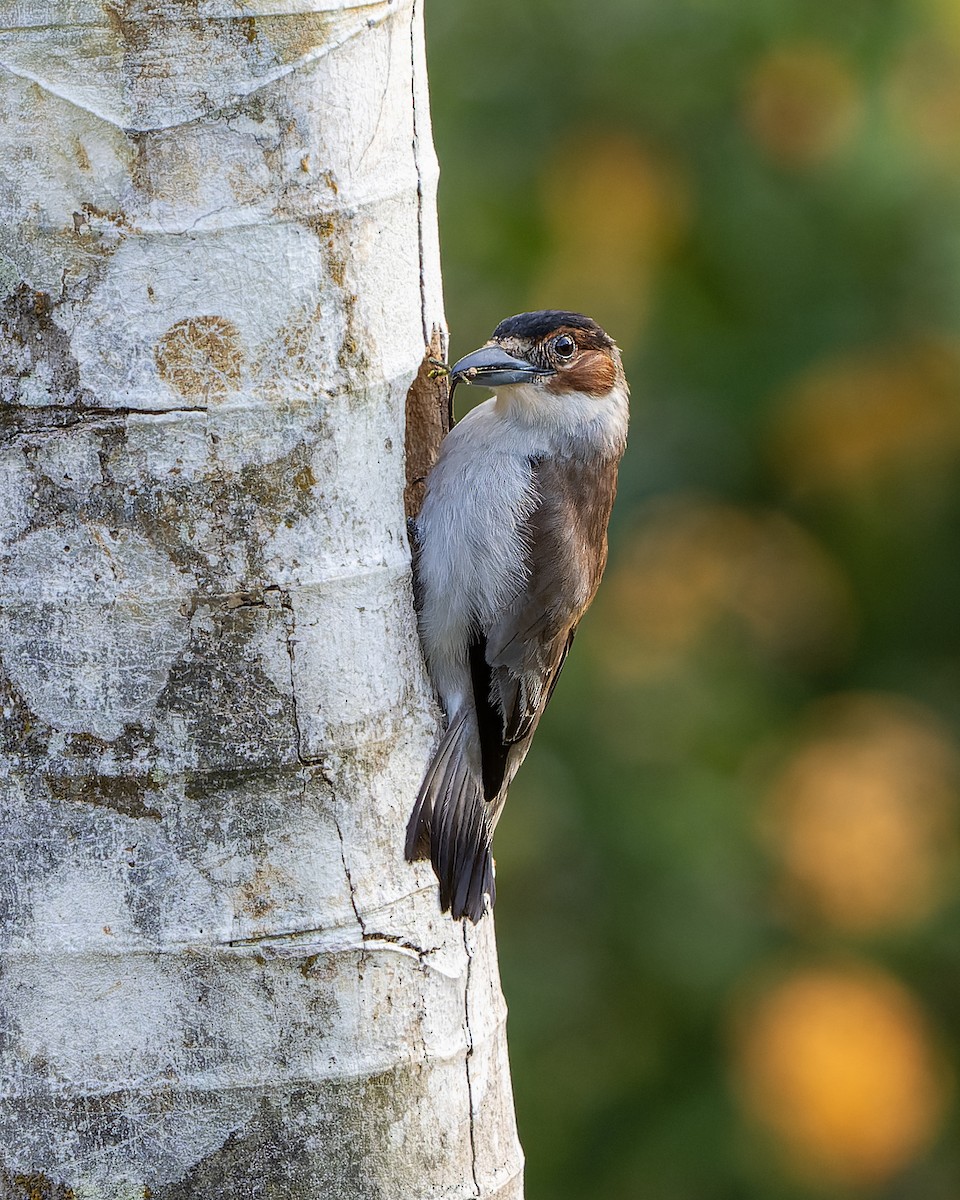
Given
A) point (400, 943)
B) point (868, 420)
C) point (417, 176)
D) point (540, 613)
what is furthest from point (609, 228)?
Result: point (400, 943)

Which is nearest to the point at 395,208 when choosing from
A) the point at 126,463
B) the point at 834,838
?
the point at 126,463

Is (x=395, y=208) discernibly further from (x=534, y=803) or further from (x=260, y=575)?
(x=534, y=803)

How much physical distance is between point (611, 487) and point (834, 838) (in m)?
2.30

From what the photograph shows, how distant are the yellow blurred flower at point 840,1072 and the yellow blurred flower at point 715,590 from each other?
1.25m

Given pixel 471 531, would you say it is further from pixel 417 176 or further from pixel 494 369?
pixel 417 176

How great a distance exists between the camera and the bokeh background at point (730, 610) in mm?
5609

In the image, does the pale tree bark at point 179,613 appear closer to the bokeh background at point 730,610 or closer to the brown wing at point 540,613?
the brown wing at point 540,613

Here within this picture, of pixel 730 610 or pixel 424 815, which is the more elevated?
pixel 424 815

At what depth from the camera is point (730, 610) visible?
6000 mm

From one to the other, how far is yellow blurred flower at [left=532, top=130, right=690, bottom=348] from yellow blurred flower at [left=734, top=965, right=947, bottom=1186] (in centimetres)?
249

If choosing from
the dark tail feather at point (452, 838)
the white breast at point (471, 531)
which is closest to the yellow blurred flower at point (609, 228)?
the white breast at point (471, 531)

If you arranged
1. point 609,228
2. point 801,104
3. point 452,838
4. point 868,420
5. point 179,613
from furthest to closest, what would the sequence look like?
point 868,420 < point 609,228 < point 801,104 < point 452,838 < point 179,613

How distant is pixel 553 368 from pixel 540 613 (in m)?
0.61

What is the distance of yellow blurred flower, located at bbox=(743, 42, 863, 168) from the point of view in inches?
214
